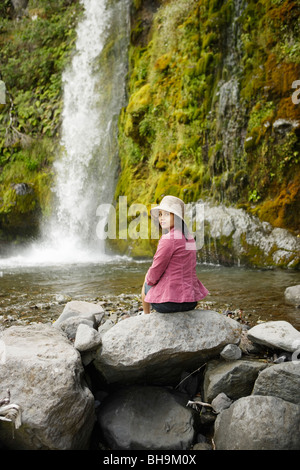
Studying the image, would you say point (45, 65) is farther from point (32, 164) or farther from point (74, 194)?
point (74, 194)

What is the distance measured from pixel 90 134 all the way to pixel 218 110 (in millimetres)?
6752

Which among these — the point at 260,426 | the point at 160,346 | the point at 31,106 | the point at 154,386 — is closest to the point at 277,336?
the point at 260,426

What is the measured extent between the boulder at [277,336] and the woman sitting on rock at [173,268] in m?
0.68

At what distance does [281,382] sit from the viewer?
281 centimetres

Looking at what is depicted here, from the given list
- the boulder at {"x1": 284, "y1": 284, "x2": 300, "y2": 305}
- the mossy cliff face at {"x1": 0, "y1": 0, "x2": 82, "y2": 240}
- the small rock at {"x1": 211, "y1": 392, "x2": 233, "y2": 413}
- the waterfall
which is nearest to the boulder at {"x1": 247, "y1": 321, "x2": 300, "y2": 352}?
the small rock at {"x1": 211, "y1": 392, "x2": 233, "y2": 413}

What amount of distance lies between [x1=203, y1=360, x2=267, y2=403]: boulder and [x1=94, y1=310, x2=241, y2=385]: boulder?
Answer: 26 centimetres

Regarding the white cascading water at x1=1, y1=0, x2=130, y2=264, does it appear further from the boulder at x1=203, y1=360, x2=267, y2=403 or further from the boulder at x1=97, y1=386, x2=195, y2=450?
the boulder at x1=203, y1=360, x2=267, y2=403

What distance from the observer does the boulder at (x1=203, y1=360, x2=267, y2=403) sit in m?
3.04

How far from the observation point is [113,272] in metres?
8.64

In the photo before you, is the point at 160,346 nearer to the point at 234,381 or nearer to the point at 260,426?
the point at 234,381

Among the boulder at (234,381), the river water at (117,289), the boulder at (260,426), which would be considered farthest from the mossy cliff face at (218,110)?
the boulder at (260,426)

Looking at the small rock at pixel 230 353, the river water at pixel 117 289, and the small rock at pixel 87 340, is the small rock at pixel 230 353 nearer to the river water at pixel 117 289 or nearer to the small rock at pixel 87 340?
the small rock at pixel 87 340

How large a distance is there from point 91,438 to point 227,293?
144 inches

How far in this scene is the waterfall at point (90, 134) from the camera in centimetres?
1351
